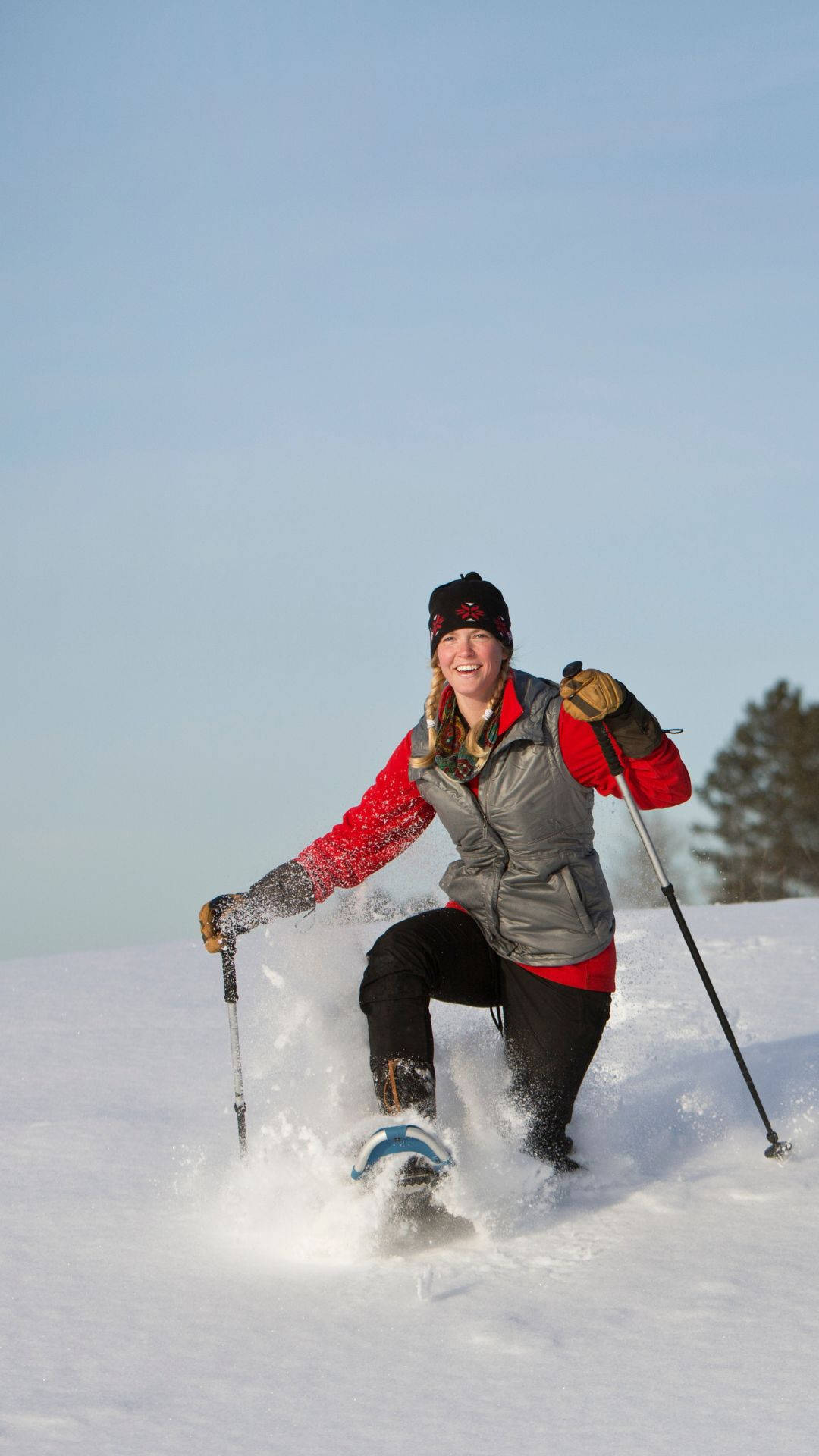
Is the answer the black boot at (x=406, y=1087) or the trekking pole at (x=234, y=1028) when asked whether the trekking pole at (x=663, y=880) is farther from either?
the trekking pole at (x=234, y=1028)

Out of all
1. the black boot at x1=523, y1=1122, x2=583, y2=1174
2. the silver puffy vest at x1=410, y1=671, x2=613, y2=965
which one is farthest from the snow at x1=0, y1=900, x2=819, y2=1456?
the silver puffy vest at x1=410, y1=671, x2=613, y2=965

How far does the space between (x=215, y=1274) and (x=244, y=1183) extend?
0.48 meters

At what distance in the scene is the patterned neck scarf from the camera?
340 centimetres

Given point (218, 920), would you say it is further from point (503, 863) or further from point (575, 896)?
point (575, 896)

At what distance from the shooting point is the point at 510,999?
357cm

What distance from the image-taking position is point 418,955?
3359 millimetres

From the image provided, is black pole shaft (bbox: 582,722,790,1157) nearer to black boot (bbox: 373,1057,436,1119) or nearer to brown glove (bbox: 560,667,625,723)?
brown glove (bbox: 560,667,625,723)

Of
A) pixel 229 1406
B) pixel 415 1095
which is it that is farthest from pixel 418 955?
pixel 229 1406

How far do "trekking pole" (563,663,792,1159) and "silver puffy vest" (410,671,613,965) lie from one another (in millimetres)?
102

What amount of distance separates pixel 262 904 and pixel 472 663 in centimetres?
88

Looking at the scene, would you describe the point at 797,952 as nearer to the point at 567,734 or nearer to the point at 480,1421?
the point at 567,734

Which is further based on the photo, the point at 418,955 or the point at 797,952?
the point at 797,952

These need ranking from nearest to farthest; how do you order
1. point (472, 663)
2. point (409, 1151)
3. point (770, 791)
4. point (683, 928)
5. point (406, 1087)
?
point (409, 1151)
point (406, 1087)
point (472, 663)
point (683, 928)
point (770, 791)

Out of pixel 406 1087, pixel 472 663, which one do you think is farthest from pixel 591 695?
pixel 406 1087
